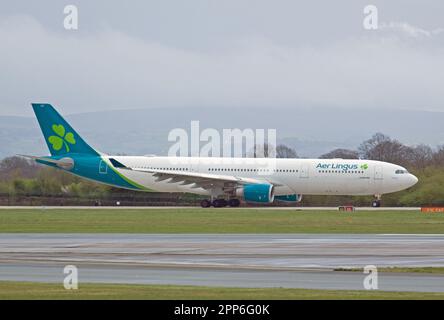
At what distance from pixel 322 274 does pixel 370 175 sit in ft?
177

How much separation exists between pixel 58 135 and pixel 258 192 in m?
16.8

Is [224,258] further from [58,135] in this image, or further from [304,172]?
[58,135]

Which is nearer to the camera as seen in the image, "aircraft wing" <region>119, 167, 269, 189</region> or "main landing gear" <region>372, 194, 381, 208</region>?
"aircraft wing" <region>119, 167, 269, 189</region>

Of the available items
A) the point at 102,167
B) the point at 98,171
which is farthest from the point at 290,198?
the point at 98,171

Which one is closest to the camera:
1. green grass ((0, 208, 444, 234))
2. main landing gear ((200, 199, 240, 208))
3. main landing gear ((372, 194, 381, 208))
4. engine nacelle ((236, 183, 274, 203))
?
green grass ((0, 208, 444, 234))

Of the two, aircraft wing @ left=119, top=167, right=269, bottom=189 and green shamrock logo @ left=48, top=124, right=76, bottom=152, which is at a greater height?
green shamrock logo @ left=48, top=124, right=76, bottom=152

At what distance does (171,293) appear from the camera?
898 inches

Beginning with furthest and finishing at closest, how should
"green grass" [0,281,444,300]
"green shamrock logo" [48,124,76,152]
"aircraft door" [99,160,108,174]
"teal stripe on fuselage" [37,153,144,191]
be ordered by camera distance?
"green shamrock logo" [48,124,76,152], "teal stripe on fuselage" [37,153,144,191], "aircraft door" [99,160,108,174], "green grass" [0,281,444,300]

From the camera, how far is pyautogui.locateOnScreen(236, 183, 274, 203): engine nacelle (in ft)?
257

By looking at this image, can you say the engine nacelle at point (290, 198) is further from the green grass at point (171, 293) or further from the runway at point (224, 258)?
the green grass at point (171, 293)
